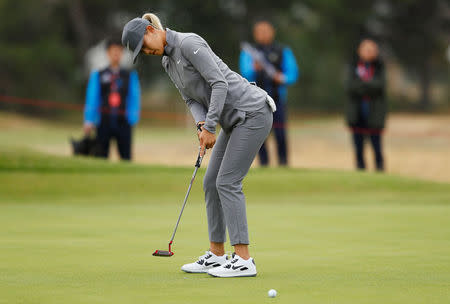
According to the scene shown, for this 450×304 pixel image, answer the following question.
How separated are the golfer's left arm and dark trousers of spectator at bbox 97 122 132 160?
25.2 feet

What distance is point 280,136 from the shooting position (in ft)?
46.4

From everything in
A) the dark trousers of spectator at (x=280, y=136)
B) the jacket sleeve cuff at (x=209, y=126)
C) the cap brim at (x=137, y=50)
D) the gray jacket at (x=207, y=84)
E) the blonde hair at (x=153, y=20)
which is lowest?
the dark trousers of spectator at (x=280, y=136)

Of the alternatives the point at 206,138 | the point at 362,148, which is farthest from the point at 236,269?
the point at 362,148

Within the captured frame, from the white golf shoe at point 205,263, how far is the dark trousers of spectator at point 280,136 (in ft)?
25.6

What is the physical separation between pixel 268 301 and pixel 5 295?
4.42 ft

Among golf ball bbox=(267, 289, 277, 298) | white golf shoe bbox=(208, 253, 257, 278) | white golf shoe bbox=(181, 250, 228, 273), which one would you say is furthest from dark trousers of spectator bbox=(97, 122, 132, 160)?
golf ball bbox=(267, 289, 277, 298)

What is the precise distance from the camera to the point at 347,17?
3897 cm

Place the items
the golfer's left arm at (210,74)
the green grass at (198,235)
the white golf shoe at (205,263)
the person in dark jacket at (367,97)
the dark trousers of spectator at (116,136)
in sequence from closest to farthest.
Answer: the green grass at (198,235)
the golfer's left arm at (210,74)
the white golf shoe at (205,263)
the dark trousers of spectator at (116,136)
the person in dark jacket at (367,97)

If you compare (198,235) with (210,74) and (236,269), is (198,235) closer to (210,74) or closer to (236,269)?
(236,269)

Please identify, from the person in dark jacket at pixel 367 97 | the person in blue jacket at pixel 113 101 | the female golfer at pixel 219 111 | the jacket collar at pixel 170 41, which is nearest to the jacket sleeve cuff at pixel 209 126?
the female golfer at pixel 219 111

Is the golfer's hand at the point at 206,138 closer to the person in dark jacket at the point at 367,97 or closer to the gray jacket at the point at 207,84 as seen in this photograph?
the gray jacket at the point at 207,84

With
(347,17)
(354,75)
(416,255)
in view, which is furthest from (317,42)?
(416,255)

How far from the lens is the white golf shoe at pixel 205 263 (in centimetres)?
604

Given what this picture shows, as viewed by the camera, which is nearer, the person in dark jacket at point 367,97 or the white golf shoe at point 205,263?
the white golf shoe at point 205,263
